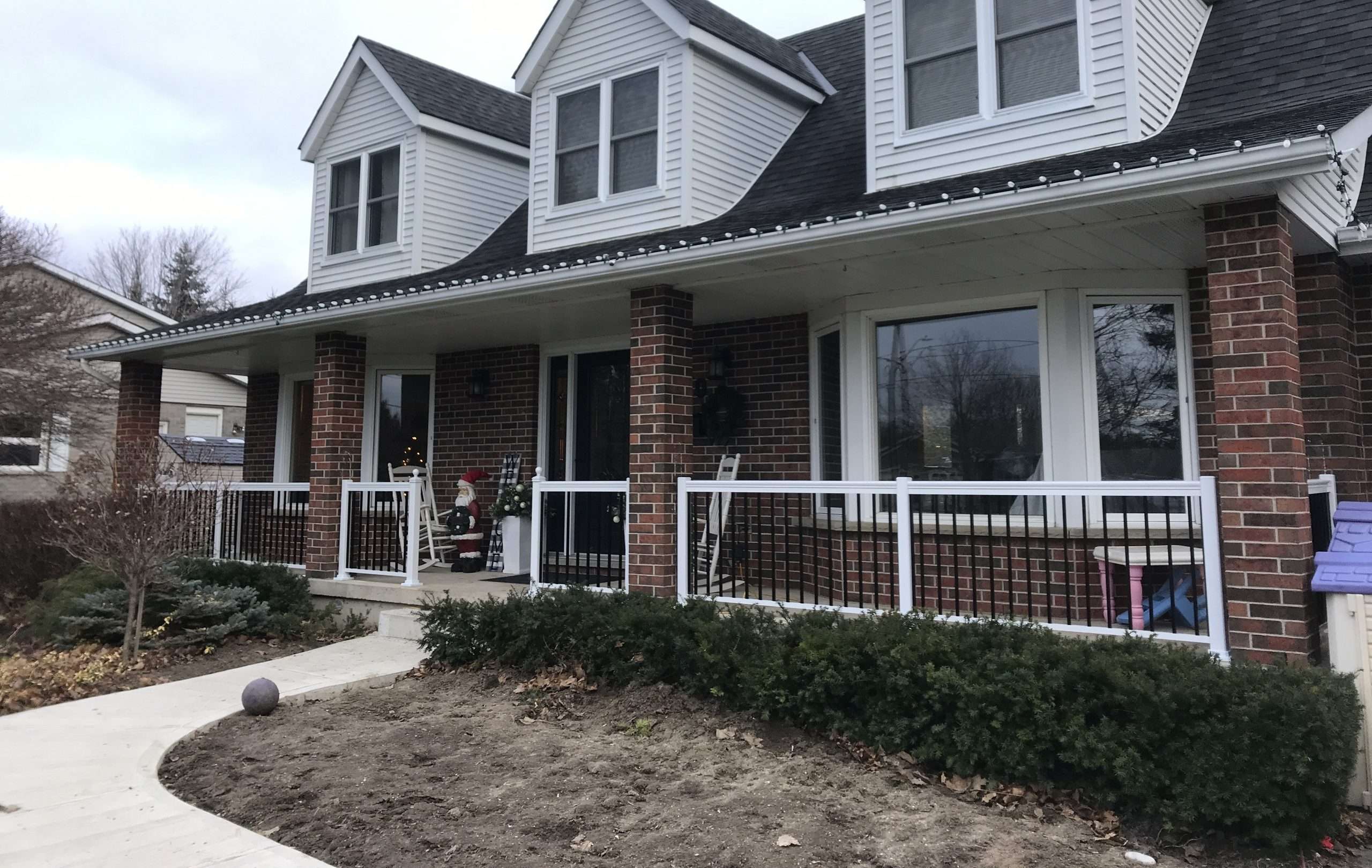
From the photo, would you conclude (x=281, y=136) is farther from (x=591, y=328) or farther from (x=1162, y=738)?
(x=1162, y=738)

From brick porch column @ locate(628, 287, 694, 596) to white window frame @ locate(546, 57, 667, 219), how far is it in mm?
1728

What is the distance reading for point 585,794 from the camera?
401cm

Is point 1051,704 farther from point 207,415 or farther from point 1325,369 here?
point 207,415

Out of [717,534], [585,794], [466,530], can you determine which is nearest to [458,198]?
[466,530]

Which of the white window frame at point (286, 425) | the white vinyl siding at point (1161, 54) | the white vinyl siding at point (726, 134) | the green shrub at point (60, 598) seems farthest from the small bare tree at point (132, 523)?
the white vinyl siding at point (1161, 54)

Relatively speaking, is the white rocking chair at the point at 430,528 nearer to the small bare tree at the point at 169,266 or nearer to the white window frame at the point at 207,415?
the white window frame at the point at 207,415

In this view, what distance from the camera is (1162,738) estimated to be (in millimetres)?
3662

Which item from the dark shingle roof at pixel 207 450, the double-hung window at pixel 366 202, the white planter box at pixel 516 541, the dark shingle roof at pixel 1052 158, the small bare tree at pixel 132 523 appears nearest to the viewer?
the dark shingle roof at pixel 1052 158

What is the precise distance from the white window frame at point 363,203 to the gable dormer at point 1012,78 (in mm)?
5826

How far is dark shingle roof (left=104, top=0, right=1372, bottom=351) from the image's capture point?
16.4ft

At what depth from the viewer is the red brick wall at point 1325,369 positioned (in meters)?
5.97

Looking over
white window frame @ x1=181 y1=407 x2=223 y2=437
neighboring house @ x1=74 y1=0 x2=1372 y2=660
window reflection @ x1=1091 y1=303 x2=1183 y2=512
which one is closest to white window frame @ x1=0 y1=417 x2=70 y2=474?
white window frame @ x1=181 y1=407 x2=223 y2=437

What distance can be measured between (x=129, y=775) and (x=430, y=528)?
220 inches

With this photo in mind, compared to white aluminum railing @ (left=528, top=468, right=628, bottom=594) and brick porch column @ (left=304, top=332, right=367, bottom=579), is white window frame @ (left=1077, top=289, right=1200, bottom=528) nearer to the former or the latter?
white aluminum railing @ (left=528, top=468, right=628, bottom=594)
